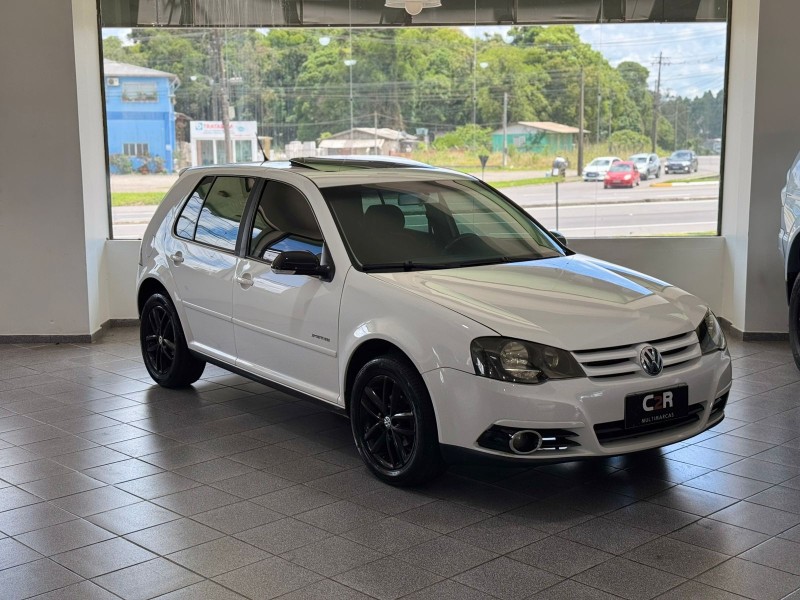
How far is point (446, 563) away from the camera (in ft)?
13.3

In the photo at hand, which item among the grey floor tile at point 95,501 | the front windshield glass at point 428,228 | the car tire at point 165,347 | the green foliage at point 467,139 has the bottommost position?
the grey floor tile at point 95,501

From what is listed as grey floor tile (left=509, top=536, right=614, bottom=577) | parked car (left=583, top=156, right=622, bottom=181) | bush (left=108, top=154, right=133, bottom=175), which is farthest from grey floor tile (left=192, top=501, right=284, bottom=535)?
parked car (left=583, top=156, right=622, bottom=181)

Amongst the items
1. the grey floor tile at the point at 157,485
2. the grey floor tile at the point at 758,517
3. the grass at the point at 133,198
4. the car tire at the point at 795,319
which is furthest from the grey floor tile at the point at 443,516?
the grass at the point at 133,198

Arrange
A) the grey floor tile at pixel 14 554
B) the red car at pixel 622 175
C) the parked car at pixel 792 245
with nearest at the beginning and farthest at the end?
the grey floor tile at pixel 14 554
the parked car at pixel 792 245
the red car at pixel 622 175

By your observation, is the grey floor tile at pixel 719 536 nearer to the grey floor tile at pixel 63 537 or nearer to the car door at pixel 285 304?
the car door at pixel 285 304

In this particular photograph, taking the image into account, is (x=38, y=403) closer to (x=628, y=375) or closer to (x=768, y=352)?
(x=628, y=375)

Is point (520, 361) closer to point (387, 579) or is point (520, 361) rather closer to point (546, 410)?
point (546, 410)

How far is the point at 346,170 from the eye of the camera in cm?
588

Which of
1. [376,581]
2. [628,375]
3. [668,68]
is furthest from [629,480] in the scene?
[668,68]

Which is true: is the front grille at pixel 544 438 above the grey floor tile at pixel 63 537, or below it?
above

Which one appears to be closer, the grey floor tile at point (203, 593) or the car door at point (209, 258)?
the grey floor tile at point (203, 593)

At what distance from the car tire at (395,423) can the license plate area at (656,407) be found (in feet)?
2.97

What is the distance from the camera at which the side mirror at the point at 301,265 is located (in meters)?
5.14

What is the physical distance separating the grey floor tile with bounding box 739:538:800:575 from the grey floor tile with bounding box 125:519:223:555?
2295 mm
